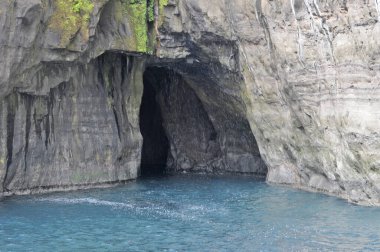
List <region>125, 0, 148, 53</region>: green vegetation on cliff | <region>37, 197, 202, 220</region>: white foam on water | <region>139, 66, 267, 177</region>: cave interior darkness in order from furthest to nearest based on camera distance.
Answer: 1. <region>139, 66, 267, 177</region>: cave interior darkness
2. <region>125, 0, 148, 53</region>: green vegetation on cliff
3. <region>37, 197, 202, 220</region>: white foam on water

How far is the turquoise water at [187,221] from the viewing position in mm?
18562

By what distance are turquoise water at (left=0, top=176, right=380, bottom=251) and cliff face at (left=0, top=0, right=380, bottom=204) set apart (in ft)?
6.07

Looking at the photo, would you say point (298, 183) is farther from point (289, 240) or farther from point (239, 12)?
point (289, 240)

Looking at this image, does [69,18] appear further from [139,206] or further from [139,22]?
[139,206]

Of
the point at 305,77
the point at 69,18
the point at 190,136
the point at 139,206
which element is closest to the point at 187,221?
the point at 139,206

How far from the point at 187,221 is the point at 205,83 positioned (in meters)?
13.2

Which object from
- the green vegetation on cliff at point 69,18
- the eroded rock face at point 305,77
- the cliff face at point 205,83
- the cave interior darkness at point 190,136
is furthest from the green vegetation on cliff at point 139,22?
the cave interior darkness at point 190,136

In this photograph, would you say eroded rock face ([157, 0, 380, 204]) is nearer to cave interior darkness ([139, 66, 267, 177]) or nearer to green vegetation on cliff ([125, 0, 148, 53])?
green vegetation on cliff ([125, 0, 148, 53])

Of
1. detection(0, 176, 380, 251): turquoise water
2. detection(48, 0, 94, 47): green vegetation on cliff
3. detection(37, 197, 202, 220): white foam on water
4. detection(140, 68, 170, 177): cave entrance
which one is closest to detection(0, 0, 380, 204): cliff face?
detection(48, 0, 94, 47): green vegetation on cliff

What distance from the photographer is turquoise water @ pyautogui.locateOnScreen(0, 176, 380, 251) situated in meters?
18.6

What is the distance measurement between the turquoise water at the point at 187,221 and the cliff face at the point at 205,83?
185cm

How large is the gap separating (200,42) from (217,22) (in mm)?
1362

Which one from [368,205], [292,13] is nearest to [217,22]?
[292,13]

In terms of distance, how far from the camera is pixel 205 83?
33.6 metres
